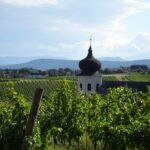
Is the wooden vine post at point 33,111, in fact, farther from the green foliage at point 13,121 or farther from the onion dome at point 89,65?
the onion dome at point 89,65

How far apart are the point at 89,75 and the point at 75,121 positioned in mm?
44064

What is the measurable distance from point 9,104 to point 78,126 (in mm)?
3210

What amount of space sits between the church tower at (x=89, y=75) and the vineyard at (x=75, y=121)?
38.5 m

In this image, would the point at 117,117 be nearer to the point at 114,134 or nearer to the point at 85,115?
the point at 114,134

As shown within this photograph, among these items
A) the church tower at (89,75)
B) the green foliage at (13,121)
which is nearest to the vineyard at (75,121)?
the green foliage at (13,121)

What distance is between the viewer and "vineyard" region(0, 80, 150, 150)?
12034mm

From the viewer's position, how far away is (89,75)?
60594 mm

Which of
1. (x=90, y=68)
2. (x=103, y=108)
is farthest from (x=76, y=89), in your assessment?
(x=90, y=68)

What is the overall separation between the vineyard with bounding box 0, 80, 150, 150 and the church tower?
38.5 m

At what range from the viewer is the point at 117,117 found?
1439cm

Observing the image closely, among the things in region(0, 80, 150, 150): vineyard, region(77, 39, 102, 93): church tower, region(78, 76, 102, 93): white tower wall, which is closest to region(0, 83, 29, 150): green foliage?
region(0, 80, 150, 150): vineyard

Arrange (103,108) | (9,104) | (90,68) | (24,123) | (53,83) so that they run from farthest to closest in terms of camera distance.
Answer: (53,83) < (90,68) < (103,108) < (9,104) < (24,123)

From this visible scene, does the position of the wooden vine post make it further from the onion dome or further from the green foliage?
the onion dome

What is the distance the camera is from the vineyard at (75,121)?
39.5 ft
